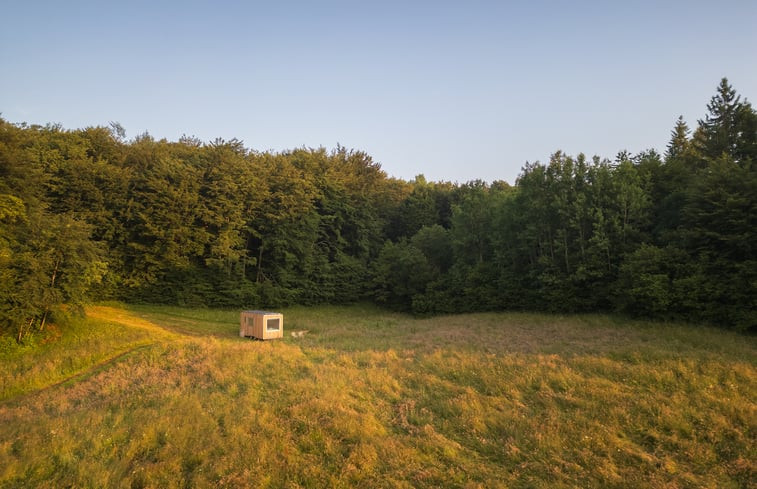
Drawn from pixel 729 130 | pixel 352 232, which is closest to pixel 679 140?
pixel 729 130

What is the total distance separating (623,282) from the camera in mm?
26062

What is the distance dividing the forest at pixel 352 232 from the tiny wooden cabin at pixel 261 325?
343 inches

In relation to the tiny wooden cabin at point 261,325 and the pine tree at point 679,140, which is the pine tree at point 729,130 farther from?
the tiny wooden cabin at point 261,325

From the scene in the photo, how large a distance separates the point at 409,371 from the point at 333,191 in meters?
34.6

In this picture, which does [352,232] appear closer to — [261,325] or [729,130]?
[261,325]

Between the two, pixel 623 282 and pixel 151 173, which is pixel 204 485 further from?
pixel 151 173

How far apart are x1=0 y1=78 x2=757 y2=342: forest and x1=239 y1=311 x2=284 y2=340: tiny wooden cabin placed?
872 cm

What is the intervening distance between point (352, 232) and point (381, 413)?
39.0 metres

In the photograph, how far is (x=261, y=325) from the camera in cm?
2469

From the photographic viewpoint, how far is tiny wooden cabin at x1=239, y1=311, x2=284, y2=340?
81.0 feet

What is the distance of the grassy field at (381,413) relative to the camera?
7.83 m

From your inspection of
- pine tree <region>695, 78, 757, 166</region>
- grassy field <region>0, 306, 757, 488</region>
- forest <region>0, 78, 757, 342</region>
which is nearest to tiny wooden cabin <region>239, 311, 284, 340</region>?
grassy field <region>0, 306, 757, 488</region>

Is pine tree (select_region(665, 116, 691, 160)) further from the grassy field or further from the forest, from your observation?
the grassy field

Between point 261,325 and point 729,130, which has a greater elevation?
point 729,130
